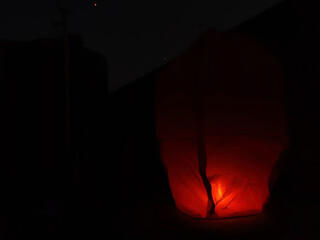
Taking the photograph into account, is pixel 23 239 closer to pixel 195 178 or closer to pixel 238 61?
pixel 195 178

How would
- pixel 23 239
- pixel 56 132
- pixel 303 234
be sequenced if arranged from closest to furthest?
pixel 303 234
pixel 23 239
pixel 56 132

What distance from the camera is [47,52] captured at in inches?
94.4

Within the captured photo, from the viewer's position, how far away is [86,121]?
255cm

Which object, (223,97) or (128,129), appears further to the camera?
(128,129)

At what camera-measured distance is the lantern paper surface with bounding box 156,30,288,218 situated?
0.97m

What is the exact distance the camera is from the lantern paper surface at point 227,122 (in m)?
0.97

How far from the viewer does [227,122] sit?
0.97 meters

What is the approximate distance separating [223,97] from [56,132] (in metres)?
1.80

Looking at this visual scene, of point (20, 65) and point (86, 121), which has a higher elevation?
point (20, 65)

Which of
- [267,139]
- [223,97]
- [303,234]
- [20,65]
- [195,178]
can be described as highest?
[20,65]

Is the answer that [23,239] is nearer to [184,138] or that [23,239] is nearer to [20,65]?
[184,138]

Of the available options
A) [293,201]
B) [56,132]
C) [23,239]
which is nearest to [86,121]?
[56,132]

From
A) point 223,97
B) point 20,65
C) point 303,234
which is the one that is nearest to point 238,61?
point 223,97

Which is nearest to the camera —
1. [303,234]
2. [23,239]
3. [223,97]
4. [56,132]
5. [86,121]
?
[223,97]
